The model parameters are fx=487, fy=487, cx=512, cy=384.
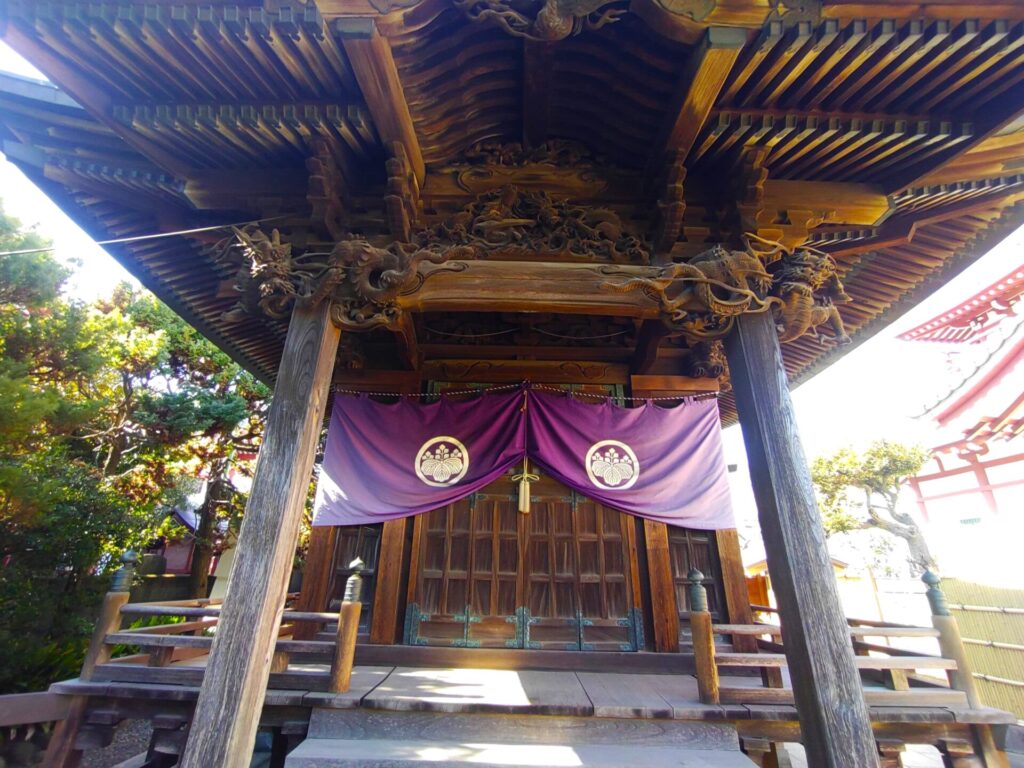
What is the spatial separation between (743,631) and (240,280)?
16.2 feet

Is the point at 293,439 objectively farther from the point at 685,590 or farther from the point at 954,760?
the point at 954,760

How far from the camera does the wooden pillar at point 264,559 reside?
2.54 metres

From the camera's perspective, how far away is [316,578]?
5309 mm

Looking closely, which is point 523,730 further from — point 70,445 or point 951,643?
point 70,445

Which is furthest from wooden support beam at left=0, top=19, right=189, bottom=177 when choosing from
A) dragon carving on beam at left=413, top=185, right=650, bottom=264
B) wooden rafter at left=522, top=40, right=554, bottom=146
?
wooden rafter at left=522, top=40, right=554, bottom=146

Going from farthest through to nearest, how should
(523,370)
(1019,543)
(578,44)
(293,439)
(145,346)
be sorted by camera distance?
(145,346), (1019,543), (523,370), (578,44), (293,439)

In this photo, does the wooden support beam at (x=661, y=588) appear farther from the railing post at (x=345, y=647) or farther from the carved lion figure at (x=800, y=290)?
the railing post at (x=345, y=647)

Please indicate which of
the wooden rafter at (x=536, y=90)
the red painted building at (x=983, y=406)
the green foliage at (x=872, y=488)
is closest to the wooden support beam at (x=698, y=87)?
the wooden rafter at (x=536, y=90)

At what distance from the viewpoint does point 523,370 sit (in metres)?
6.12

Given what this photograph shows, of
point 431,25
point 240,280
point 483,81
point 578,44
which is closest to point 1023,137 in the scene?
point 578,44

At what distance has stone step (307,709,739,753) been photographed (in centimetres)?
359

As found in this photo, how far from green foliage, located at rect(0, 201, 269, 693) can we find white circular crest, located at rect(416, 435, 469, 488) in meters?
5.25

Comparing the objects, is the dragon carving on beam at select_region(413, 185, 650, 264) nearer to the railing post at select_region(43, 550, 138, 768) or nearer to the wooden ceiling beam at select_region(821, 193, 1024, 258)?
the wooden ceiling beam at select_region(821, 193, 1024, 258)

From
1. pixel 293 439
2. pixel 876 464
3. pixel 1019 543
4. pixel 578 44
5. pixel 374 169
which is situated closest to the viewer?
pixel 293 439
